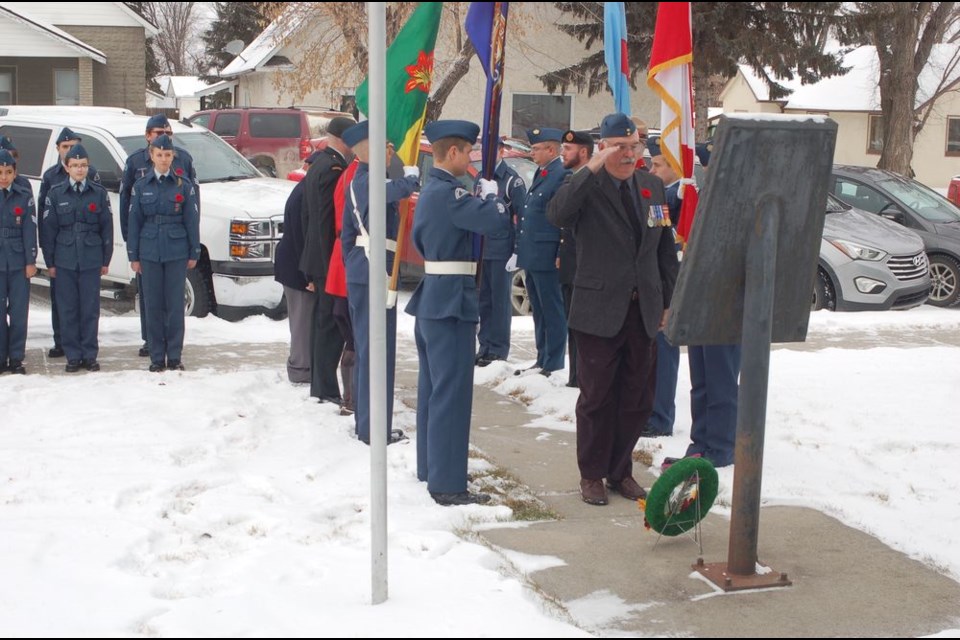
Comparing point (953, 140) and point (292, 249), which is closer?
point (292, 249)

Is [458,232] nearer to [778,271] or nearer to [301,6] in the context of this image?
[778,271]

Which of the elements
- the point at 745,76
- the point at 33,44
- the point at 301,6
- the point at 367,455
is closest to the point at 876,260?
the point at 367,455

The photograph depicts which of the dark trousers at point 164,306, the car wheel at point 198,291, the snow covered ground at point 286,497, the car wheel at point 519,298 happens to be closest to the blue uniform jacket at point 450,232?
the snow covered ground at point 286,497

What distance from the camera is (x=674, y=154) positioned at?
726 centimetres

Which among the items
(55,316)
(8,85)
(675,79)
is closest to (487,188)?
(675,79)

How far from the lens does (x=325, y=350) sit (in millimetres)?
8789

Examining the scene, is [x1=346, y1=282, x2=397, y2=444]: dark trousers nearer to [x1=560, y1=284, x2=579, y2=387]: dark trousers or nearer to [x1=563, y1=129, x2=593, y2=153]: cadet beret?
[x1=560, y1=284, x2=579, y2=387]: dark trousers

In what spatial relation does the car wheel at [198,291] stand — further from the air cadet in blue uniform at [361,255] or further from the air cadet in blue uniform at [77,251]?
the air cadet in blue uniform at [361,255]

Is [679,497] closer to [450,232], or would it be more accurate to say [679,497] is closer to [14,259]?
[450,232]

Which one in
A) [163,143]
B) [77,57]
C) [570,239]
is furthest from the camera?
[77,57]

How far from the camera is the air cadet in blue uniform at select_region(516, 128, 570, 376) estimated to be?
9.92m

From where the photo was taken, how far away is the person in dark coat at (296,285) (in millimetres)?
9086

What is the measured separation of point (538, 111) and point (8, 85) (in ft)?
47.1

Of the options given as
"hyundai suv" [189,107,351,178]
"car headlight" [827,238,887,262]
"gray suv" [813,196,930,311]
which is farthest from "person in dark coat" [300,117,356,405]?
"hyundai suv" [189,107,351,178]
